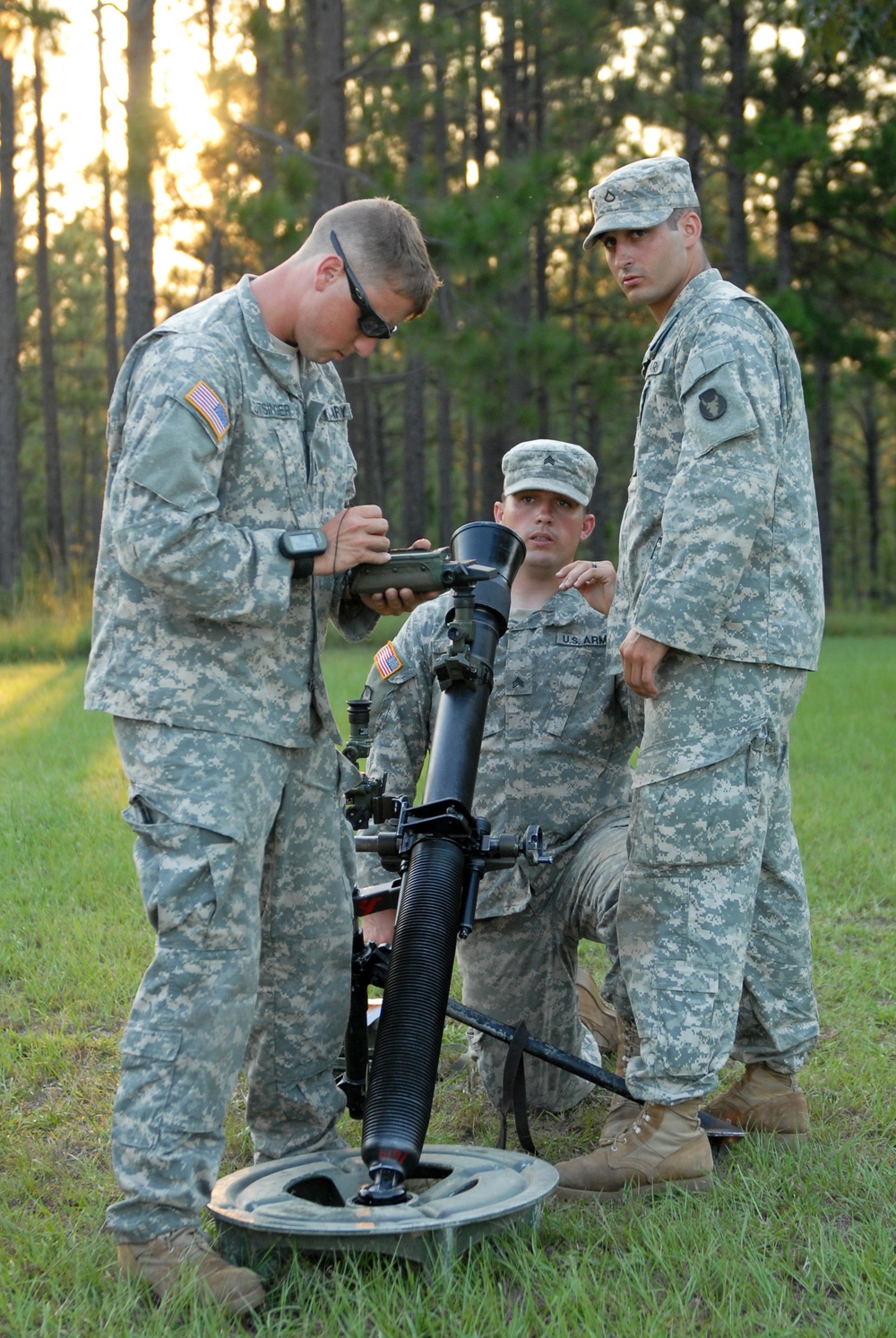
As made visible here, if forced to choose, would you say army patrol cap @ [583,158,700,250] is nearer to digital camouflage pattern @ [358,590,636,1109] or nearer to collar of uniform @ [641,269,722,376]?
collar of uniform @ [641,269,722,376]

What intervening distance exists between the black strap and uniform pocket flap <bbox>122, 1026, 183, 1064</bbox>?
0.94 m

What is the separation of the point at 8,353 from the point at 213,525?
24.7 metres

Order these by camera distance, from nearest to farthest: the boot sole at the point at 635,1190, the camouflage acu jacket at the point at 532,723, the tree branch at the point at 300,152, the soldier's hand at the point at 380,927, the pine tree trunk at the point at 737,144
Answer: the boot sole at the point at 635,1190 < the soldier's hand at the point at 380,927 < the camouflage acu jacket at the point at 532,723 < the tree branch at the point at 300,152 < the pine tree trunk at the point at 737,144

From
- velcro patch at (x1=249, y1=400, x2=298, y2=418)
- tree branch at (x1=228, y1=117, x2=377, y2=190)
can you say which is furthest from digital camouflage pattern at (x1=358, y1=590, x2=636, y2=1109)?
tree branch at (x1=228, y1=117, x2=377, y2=190)

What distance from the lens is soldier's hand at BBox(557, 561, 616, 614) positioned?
4121 mm

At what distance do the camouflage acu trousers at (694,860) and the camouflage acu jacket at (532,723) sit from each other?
71cm

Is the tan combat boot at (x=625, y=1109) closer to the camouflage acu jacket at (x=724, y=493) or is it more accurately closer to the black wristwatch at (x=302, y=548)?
the camouflage acu jacket at (x=724, y=493)

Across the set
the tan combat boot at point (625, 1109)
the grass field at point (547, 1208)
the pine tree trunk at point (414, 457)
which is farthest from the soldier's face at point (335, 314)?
the pine tree trunk at point (414, 457)

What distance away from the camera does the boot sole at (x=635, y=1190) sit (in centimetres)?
333

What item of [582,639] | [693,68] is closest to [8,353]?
[693,68]

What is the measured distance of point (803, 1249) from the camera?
295 cm

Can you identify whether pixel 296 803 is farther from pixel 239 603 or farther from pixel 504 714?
pixel 504 714

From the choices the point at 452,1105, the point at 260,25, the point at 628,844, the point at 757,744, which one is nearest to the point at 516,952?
the point at 452,1105

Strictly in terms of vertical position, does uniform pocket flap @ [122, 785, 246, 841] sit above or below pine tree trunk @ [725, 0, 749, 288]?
below
